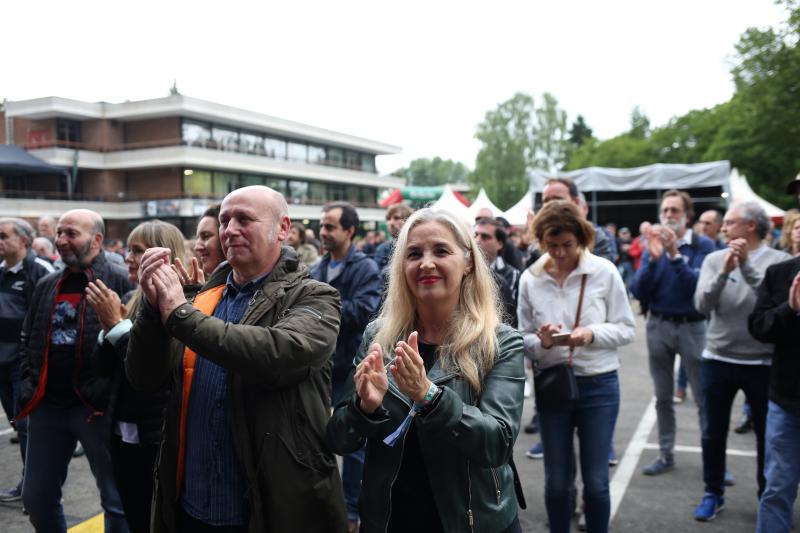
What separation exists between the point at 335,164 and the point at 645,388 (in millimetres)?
51873

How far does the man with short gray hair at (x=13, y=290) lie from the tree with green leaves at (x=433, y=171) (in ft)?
447

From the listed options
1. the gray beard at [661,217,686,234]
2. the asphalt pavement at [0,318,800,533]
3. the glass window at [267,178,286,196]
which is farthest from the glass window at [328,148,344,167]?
the gray beard at [661,217,686,234]

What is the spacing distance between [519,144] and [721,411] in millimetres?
51663

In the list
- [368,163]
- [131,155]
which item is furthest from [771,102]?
[368,163]

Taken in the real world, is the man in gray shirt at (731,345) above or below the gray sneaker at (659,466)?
above

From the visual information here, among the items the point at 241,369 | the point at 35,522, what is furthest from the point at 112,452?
the point at 241,369

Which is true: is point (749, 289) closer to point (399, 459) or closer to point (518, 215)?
point (399, 459)

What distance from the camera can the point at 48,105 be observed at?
39.6 m

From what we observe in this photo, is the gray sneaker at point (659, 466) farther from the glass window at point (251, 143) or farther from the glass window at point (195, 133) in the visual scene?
the glass window at point (251, 143)

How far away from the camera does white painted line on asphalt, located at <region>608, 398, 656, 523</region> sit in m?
4.75

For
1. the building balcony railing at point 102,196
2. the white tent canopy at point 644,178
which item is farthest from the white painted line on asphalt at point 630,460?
the building balcony railing at point 102,196

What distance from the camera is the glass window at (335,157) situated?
57375mm

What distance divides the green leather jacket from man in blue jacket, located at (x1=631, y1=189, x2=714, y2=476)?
3.31 m

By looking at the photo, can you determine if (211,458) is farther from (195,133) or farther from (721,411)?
(195,133)
